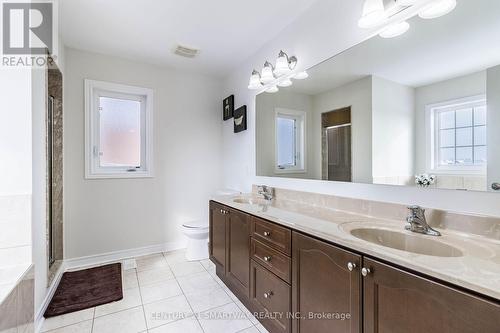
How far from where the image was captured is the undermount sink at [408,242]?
103cm

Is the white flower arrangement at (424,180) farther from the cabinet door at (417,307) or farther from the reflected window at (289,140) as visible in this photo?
the reflected window at (289,140)

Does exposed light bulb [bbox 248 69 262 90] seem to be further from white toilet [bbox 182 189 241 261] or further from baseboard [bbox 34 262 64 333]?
baseboard [bbox 34 262 64 333]

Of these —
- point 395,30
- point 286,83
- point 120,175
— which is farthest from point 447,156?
point 120,175

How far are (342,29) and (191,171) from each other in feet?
7.99

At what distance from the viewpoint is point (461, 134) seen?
3.78 feet

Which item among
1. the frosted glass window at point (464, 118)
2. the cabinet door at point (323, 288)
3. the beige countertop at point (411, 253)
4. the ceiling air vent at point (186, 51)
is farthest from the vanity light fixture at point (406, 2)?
the ceiling air vent at point (186, 51)

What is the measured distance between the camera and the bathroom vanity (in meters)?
0.73

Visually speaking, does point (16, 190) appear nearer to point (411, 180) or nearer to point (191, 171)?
point (191, 171)

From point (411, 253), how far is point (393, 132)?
790 millimetres

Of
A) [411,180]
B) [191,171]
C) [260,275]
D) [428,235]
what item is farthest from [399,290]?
[191,171]

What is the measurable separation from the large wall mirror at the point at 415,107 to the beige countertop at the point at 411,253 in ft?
0.82

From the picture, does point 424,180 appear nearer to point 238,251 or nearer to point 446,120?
point 446,120

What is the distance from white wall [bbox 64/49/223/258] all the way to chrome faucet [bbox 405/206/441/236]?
8.67 ft

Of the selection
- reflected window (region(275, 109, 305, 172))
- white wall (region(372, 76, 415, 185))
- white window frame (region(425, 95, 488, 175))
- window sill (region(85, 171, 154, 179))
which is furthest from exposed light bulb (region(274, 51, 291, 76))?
window sill (region(85, 171, 154, 179))
